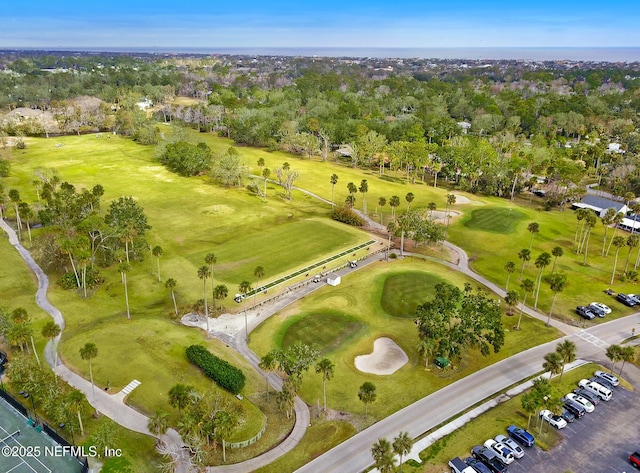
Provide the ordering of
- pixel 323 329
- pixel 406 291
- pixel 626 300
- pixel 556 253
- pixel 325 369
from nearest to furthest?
pixel 325 369, pixel 323 329, pixel 626 300, pixel 406 291, pixel 556 253

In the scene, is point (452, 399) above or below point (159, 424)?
below

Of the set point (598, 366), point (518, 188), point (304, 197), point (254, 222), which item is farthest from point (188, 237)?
point (518, 188)

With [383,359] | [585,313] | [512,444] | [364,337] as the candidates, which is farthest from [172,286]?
[585,313]

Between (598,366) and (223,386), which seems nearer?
(223,386)

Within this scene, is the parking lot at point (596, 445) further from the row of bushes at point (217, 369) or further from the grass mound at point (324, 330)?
the row of bushes at point (217, 369)

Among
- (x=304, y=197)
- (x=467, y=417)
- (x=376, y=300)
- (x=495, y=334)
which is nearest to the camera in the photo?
(x=467, y=417)

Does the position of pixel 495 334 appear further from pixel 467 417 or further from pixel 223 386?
pixel 223 386

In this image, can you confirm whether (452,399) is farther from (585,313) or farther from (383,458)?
(585,313)

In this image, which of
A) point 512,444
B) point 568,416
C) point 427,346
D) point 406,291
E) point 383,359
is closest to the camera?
→ point 512,444
